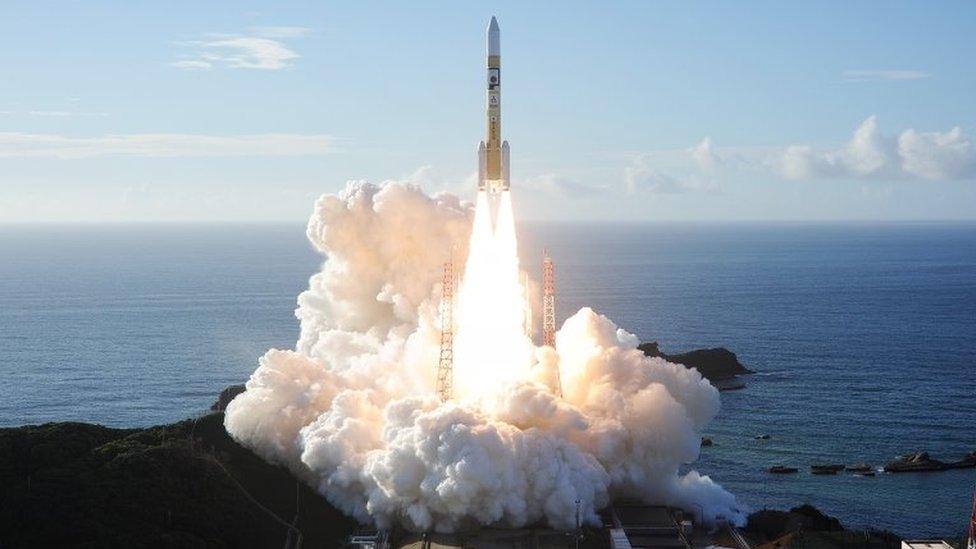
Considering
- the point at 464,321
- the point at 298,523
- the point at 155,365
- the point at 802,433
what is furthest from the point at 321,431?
the point at 155,365

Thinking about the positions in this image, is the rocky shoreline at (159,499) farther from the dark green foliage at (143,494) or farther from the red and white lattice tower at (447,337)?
the red and white lattice tower at (447,337)

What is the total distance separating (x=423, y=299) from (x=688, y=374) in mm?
21963

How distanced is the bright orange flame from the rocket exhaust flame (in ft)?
0.28

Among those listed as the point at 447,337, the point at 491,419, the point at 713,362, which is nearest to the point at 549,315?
the point at 447,337

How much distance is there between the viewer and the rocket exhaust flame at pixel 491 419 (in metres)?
61.8

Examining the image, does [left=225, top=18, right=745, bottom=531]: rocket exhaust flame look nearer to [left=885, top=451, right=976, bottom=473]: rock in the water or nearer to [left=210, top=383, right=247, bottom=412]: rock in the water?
[left=885, top=451, right=976, bottom=473]: rock in the water

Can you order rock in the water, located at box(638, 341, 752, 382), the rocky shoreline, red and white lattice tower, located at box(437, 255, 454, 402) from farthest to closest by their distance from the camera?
rock in the water, located at box(638, 341, 752, 382)
red and white lattice tower, located at box(437, 255, 454, 402)
the rocky shoreline

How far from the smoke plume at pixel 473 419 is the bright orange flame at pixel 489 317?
0.36ft

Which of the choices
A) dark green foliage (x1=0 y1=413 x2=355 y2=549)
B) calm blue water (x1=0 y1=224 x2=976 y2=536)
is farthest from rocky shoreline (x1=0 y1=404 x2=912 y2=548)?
calm blue water (x1=0 y1=224 x2=976 y2=536)

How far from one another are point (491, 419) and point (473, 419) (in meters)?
2.49

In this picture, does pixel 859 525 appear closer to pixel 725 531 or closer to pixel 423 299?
pixel 725 531

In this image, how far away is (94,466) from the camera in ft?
214

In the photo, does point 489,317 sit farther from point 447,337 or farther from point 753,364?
point 753,364

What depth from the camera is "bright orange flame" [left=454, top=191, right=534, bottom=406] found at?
7238cm
